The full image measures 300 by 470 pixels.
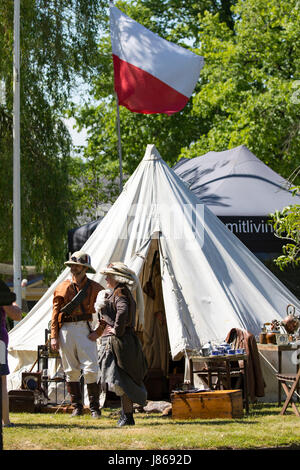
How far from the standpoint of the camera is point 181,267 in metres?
10.6

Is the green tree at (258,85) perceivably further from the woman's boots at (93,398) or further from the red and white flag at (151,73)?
the woman's boots at (93,398)

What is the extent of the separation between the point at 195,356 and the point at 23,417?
6.34ft

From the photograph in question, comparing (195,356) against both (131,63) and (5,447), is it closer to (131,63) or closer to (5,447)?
(5,447)

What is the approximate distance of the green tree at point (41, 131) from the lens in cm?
1509

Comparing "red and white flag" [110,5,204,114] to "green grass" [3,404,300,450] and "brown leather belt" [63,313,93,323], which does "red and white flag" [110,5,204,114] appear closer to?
"brown leather belt" [63,313,93,323]

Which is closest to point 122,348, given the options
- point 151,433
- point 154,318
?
point 151,433

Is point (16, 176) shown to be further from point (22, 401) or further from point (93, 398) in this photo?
point (93, 398)

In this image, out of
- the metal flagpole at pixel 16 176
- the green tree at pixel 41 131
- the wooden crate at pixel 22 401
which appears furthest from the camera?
the green tree at pixel 41 131

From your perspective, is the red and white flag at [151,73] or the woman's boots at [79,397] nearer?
the woman's boots at [79,397]

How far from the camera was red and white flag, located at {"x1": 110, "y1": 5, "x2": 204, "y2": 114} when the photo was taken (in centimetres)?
1312

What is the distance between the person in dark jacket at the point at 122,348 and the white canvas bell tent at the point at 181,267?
197 centimetres

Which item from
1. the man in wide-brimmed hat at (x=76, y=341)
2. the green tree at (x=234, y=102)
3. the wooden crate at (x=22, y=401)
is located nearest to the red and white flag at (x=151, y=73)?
the green tree at (x=234, y=102)
